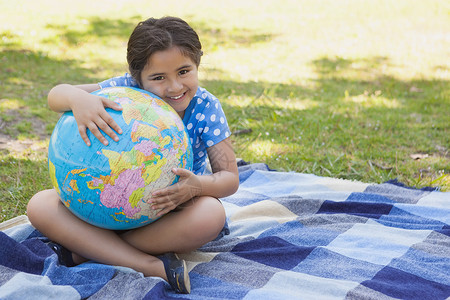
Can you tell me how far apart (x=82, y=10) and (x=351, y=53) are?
642 cm

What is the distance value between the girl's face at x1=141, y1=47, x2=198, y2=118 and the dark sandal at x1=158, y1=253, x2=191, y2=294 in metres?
0.93

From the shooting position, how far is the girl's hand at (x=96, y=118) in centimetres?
246

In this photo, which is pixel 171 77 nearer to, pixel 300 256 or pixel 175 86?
pixel 175 86

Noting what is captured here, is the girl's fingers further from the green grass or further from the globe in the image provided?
the green grass

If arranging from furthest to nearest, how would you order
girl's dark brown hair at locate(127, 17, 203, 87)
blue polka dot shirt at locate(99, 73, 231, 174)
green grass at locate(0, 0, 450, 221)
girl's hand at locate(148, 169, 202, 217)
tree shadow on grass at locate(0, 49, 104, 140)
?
tree shadow on grass at locate(0, 49, 104, 140)
green grass at locate(0, 0, 450, 221)
blue polka dot shirt at locate(99, 73, 231, 174)
girl's dark brown hair at locate(127, 17, 203, 87)
girl's hand at locate(148, 169, 202, 217)

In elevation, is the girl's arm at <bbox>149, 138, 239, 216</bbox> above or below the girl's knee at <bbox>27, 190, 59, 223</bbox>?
above

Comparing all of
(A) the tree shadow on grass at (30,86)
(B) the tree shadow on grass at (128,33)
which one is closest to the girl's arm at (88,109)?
(A) the tree shadow on grass at (30,86)

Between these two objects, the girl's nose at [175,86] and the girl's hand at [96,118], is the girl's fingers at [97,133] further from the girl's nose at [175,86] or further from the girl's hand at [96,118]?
the girl's nose at [175,86]

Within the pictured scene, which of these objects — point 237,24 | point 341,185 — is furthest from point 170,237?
point 237,24

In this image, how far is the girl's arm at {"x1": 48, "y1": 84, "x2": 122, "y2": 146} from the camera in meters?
2.46

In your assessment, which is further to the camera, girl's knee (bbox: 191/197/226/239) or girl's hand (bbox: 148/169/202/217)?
girl's knee (bbox: 191/197/226/239)

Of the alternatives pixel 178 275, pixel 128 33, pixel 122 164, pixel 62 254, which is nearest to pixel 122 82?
pixel 122 164

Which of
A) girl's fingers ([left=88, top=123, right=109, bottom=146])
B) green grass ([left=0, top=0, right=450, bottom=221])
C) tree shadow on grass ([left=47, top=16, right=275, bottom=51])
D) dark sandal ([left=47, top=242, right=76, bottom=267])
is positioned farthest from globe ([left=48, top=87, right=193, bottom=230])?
tree shadow on grass ([left=47, top=16, right=275, bottom=51])

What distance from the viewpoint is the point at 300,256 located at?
2975 millimetres
